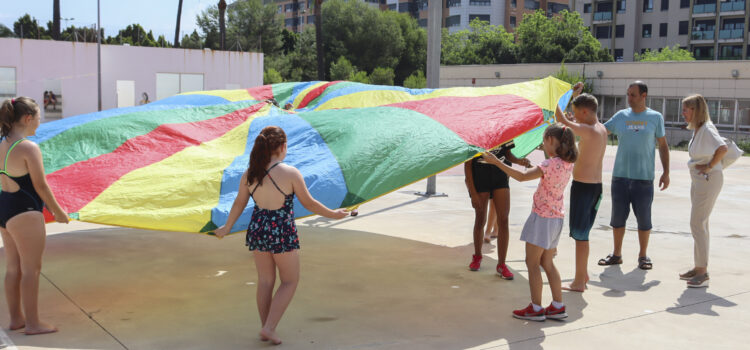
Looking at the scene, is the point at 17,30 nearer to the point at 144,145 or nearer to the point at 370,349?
the point at 144,145

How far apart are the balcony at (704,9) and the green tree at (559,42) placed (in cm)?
858

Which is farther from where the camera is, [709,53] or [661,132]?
[709,53]

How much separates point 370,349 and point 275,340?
0.67 m

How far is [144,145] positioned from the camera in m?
6.30

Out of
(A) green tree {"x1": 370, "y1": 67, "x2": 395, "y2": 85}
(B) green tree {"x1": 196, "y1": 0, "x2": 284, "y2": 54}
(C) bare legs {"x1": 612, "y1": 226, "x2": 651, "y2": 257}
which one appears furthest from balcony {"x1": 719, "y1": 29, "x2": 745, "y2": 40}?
(C) bare legs {"x1": 612, "y1": 226, "x2": 651, "y2": 257}

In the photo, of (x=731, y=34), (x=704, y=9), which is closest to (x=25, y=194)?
(x=731, y=34)

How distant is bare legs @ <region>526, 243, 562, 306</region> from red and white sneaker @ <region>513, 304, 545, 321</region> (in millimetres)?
64

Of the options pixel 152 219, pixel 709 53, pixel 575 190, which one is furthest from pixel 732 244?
pixel 709 53

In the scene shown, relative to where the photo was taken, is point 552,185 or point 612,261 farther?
point 612,261

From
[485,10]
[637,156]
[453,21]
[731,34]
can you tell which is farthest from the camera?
[453,21]

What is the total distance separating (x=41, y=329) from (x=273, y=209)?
1.98 metres

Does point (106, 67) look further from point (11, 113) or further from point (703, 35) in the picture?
point (703, 35)

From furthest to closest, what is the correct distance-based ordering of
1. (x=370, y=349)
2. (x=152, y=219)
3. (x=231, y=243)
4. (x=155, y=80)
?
(x=155, y=80) → (x=231, y=243) → (x=152, y=219) → (x=370, y=349)

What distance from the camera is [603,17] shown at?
6919 centimetres
